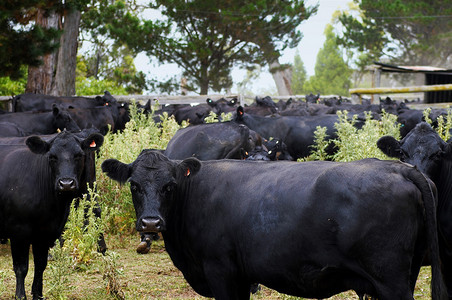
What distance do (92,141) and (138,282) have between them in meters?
1.68

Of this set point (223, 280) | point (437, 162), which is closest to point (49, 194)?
point (223, 280)

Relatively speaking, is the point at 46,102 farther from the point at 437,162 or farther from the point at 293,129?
the point at 437,162

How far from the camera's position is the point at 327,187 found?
13.4 feet

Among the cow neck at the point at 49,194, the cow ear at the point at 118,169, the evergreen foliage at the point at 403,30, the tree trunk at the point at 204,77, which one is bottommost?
the cow neck at the point at 49,194

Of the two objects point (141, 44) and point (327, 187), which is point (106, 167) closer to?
point (327, 187)

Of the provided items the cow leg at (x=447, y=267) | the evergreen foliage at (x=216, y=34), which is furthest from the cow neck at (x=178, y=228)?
the evergreen foliage at (x=216, y=34)

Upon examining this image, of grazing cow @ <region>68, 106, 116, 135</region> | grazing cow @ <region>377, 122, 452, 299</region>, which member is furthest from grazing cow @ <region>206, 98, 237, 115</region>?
grazing cow @ <region>377, 122, 452, 299</region>

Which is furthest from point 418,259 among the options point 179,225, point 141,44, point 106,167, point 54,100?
point 141,44

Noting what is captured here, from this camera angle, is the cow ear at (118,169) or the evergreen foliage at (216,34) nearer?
the cow ear at (118,169)

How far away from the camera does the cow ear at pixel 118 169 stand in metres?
5.05

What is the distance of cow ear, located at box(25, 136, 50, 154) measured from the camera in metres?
6.36

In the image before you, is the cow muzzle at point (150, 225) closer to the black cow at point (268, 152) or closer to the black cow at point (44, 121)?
the black cow at point (268, 152)

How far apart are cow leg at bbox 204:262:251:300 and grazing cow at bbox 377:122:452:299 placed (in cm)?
187

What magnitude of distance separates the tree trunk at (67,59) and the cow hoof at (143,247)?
15223 mm
